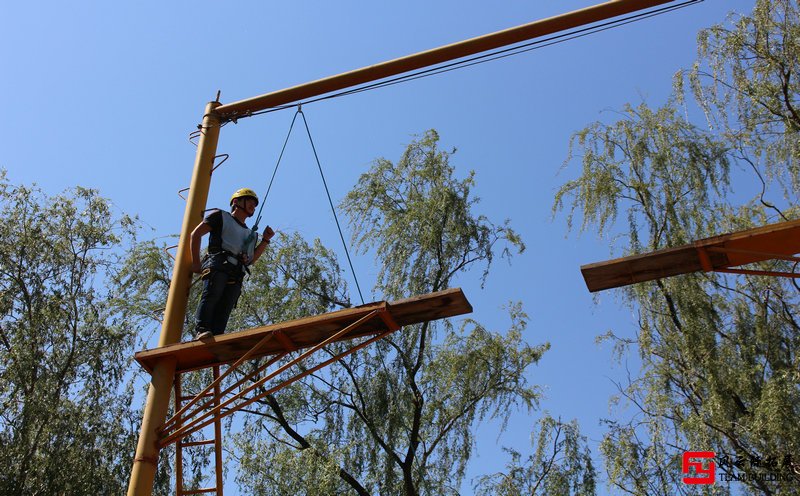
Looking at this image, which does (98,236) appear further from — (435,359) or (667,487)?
(667,487)

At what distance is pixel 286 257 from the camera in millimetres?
11859

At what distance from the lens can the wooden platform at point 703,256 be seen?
4.96 m

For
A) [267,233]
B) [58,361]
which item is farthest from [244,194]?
[58,361]

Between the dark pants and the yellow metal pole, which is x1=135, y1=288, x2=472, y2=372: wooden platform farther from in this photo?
the yellow metal pole

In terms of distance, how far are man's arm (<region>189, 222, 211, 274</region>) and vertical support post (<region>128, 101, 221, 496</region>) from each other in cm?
15

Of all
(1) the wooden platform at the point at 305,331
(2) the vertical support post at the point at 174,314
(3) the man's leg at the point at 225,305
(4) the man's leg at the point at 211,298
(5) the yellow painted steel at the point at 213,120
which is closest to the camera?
(1) the wooden platform at the point at 305,331

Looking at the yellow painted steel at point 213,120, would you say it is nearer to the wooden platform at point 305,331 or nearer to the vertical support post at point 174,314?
the vertical support post at point 174,314

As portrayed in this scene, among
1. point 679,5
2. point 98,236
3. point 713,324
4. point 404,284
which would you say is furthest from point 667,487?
point 98,236

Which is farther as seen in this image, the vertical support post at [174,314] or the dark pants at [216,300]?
the dark pants at [216,300]

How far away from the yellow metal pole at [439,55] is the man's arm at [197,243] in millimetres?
1150

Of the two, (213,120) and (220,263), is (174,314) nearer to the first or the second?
(220,263)

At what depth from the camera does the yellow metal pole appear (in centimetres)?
577

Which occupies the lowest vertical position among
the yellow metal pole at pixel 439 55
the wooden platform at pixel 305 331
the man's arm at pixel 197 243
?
the wooden platform at pixel 305 331

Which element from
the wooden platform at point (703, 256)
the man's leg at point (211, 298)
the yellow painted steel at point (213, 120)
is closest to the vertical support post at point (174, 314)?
the yellow painted steel at point (213, 120)
